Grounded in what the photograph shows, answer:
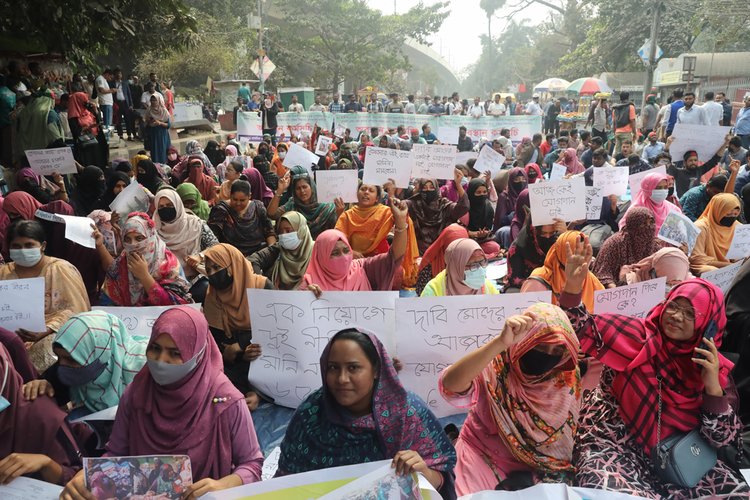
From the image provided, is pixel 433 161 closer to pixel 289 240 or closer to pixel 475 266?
pixel 289 240

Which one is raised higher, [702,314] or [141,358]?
[702,314]

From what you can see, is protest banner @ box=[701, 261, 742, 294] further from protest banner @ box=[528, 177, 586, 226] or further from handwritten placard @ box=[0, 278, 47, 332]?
handwritten placard @ box=[0, 278, 47, 332]

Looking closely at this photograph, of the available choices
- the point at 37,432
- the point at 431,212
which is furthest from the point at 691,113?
the point at 37,432

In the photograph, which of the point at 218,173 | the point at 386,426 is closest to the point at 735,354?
the point at 386,426

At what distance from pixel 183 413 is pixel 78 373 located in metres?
0.71

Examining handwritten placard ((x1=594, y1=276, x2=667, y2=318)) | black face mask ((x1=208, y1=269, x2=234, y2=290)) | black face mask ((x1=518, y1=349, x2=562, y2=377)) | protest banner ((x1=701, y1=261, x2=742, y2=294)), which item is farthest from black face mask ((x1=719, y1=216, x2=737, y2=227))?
black face mask ((x1=208, y1=269, x2=234, y2=290))

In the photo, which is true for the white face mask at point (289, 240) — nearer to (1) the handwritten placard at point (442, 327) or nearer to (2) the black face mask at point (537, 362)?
(1) the handwritten placard at point (442, 327)

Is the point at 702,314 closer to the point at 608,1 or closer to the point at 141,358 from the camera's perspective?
the point at 141,358

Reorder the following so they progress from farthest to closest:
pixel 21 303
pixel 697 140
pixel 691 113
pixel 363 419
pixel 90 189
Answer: pixel 691 113
pixel 697 140
pixel 90 189
pixel 21 303
pixel 363 419

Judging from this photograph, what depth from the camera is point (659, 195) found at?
5277mm

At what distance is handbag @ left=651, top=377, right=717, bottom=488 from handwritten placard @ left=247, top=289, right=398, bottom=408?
1.43 m

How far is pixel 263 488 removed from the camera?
1.73m

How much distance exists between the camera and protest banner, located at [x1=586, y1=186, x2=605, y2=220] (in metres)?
5.92

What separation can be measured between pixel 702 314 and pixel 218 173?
7.79m
